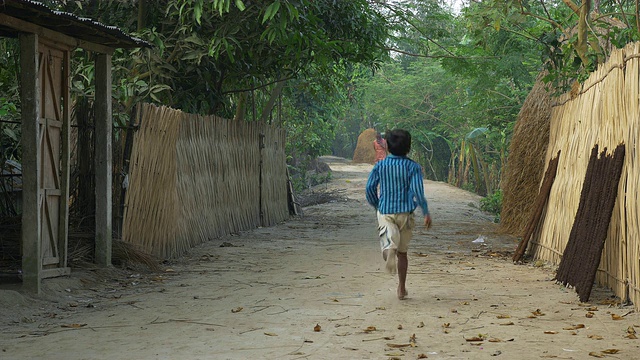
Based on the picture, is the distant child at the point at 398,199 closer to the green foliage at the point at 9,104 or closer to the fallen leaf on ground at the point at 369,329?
the fallen leaf on ground at the point at 369,329

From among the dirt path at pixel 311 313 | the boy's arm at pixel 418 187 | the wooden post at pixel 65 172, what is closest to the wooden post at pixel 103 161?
the dirt path at pixel 311 313

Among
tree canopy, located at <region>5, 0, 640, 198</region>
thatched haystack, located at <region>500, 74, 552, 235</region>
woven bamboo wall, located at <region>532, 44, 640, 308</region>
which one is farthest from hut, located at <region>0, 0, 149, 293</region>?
thatched haystack, located at <region>500, 74, 552, 235</region>

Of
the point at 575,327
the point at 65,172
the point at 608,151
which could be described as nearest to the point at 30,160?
the point at 65,172

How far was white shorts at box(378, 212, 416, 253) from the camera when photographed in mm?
7070

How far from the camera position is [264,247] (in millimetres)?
11664

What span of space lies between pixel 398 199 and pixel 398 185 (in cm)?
13

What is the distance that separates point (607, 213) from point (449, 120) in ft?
98.8

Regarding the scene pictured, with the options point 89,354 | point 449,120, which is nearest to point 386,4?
point 89,354

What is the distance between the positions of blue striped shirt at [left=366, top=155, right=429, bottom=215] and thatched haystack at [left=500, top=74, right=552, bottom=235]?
5.20 meters

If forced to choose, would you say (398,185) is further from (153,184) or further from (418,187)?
(153,184)

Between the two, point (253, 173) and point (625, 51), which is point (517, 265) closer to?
point (625, 51)

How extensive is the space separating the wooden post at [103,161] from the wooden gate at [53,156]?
0.59 metres

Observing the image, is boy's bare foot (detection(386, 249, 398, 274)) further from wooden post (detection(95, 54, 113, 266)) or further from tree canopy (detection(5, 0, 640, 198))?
wooden post (detection(95, 54, 113, 266))

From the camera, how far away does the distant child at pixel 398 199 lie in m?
7.06
